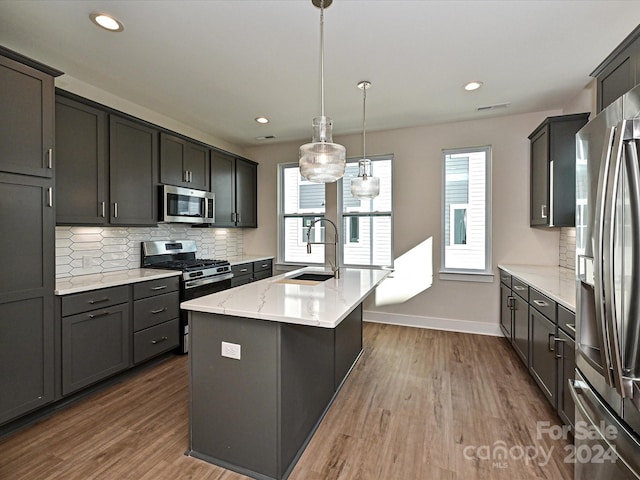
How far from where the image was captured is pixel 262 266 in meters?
4.99

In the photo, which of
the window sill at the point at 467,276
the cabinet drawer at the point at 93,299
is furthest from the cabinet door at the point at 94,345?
the window sill at the point at 467,276

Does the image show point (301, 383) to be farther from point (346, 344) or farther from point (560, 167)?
point (560, 167)

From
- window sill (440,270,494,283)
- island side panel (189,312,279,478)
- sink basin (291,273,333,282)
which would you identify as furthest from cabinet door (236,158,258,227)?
island side panel (189,312,279,478)

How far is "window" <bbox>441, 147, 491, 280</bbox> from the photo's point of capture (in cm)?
407

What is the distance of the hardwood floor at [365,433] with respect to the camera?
5.81 feet

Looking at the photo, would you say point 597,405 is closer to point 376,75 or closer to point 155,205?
point 376,75

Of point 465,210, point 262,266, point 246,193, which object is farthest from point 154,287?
point 465,210

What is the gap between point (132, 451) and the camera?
6.31 feet

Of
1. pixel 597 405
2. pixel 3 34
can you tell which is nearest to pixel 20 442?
pixel 3 34

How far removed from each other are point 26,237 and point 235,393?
1.75 meters

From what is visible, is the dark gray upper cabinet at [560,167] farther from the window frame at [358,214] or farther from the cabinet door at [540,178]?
the window frame at [358,214]

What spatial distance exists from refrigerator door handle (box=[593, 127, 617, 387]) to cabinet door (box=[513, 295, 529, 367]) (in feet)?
5.75

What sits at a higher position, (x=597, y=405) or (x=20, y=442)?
(x=597, y=405)

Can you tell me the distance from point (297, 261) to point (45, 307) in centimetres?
337
